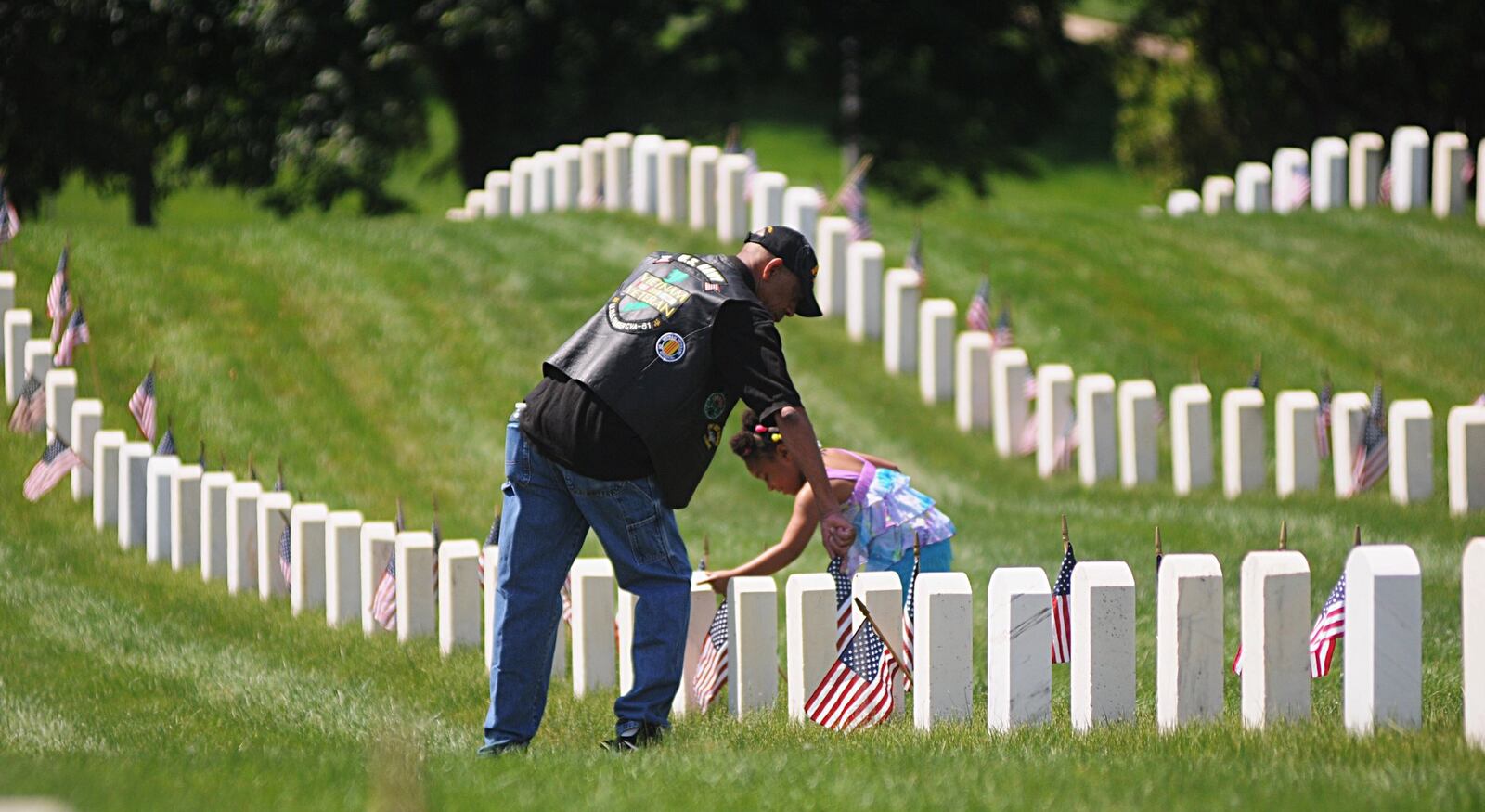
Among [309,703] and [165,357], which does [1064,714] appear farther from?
[165,357]

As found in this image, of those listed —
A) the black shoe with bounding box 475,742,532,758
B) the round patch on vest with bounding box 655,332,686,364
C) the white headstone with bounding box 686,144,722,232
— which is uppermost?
the white headstone with bounding box 686,144,722,232

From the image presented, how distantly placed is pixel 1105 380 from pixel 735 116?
16.8 m

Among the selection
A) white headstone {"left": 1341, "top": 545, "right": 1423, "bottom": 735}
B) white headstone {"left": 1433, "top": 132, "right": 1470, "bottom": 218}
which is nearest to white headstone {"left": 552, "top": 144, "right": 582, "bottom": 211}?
white headstone {"left": 1433, "top": 132, "right": 1470, "bottom": 218}

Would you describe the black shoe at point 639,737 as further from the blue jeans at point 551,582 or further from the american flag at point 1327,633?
the american flag at point 1327,633

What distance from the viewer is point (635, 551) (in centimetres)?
619

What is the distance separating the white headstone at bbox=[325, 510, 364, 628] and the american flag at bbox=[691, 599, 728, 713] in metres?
2.16

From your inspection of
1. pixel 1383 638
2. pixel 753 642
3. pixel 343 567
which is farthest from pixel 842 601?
pixel 343 567

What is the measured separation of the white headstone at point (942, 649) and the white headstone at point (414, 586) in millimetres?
2652

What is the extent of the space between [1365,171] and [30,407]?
1072 cm

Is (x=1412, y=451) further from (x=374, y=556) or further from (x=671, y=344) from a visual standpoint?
(x=671, y=344)

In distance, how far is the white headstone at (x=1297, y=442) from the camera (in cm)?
1106

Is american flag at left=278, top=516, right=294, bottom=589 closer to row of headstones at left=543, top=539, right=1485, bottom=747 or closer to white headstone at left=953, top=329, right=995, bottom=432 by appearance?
row of headstones at left=543, top=539, right=1485, bottom=747

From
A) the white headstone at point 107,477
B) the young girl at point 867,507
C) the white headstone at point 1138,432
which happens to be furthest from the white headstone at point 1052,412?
the white headstone at point 107,477

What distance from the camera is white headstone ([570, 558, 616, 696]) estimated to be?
7340 mm
